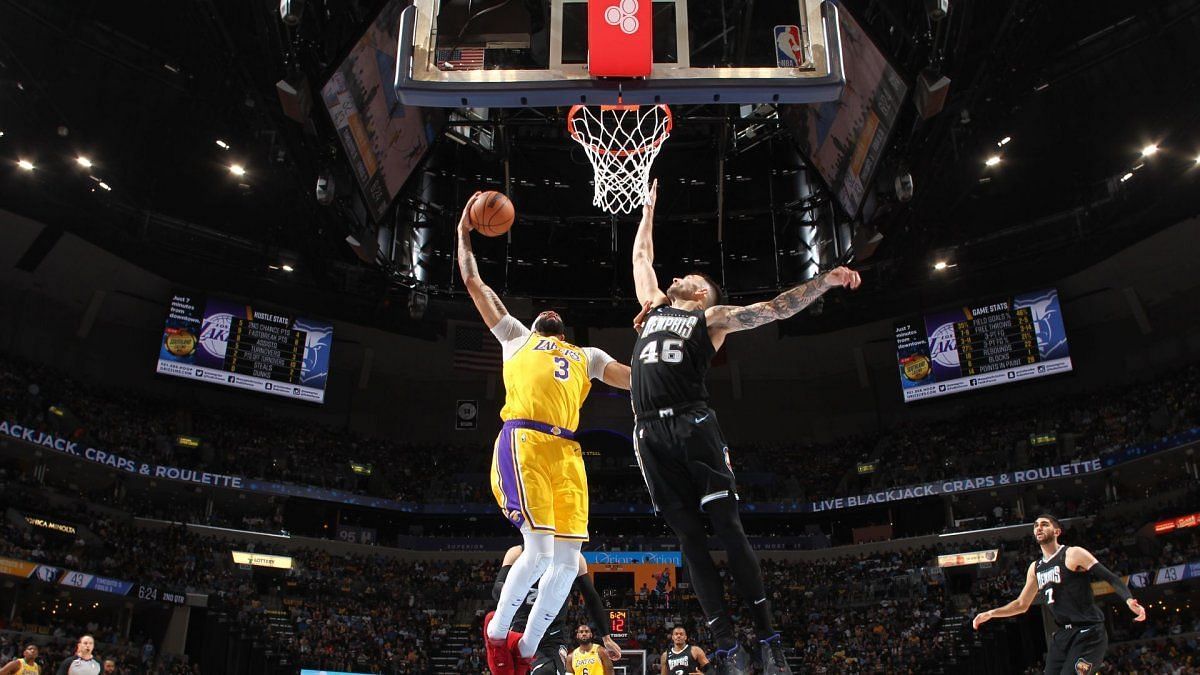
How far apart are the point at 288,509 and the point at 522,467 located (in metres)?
31.0

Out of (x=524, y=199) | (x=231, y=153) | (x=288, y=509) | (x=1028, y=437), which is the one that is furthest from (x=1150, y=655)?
(x=288, y=509)

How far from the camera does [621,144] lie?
43.7ft

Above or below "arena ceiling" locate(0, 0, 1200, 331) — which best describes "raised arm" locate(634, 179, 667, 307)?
below

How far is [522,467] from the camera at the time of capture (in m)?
5.60

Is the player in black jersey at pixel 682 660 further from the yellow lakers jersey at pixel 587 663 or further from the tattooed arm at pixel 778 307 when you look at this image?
the tattooed arm at pixel 778 307

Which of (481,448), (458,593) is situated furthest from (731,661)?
(481,448)

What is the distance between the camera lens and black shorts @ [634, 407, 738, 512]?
5133mm

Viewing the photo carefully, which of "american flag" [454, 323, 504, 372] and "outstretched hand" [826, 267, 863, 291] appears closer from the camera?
"outstretched hand" [826, 267, 863, 291]

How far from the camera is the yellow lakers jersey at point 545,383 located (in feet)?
19.0

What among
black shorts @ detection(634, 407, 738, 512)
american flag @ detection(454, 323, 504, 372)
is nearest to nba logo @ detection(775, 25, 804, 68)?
black shorts @ detection(634, 407, 738, 512)

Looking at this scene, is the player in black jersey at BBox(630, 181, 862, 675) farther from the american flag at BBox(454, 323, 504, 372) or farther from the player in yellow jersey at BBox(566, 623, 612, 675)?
the american flag at BBox(454, 323, 504, 372)

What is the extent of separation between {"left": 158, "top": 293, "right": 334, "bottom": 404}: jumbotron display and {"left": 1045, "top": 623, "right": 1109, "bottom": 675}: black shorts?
27469mm

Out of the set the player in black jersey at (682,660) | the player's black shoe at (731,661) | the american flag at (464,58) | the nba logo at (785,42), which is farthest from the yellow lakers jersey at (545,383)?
the nba logo at (785,42)

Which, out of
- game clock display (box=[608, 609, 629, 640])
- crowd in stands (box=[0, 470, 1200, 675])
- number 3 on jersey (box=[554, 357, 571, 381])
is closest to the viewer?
number 3 on jersey (box=[554, 357, 571, 381])
